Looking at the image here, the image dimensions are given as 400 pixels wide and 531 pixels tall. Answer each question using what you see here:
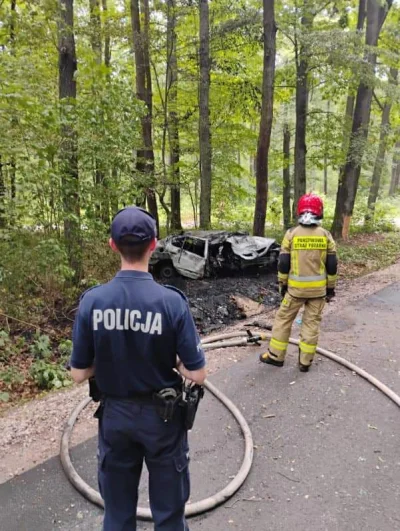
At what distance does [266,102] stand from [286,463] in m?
8.77

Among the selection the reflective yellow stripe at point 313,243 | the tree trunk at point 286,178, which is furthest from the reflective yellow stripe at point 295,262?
the tree trunk at point 286,178

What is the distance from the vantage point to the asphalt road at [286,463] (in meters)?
2.51

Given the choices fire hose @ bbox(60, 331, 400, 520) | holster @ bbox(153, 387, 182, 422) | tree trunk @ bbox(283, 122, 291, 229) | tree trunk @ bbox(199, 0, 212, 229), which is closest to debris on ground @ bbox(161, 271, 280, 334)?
fire hose @ bbox(60, 331, 400, 520)

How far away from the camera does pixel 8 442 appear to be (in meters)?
3.30

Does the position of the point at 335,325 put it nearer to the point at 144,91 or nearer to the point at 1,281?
the point at 1,281

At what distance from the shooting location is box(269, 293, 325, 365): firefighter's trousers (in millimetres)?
4461

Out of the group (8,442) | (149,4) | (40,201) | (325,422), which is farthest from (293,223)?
(8,442)

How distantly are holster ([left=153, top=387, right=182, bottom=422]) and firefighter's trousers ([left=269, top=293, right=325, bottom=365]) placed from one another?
2895 mm

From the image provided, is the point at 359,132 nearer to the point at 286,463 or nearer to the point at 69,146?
the point at 69,146

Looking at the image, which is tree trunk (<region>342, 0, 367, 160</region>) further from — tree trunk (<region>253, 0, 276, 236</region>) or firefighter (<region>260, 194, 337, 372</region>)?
firefighter (<region>260, 194, 337, 372</region>)

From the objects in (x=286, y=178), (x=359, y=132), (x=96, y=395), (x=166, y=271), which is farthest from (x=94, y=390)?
(x=286, y=178)

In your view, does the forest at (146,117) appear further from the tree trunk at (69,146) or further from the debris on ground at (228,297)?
the debris on ground at (228,297)

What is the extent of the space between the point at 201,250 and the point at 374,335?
4.27m

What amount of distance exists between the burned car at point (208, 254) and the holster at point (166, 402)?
6693 mm
